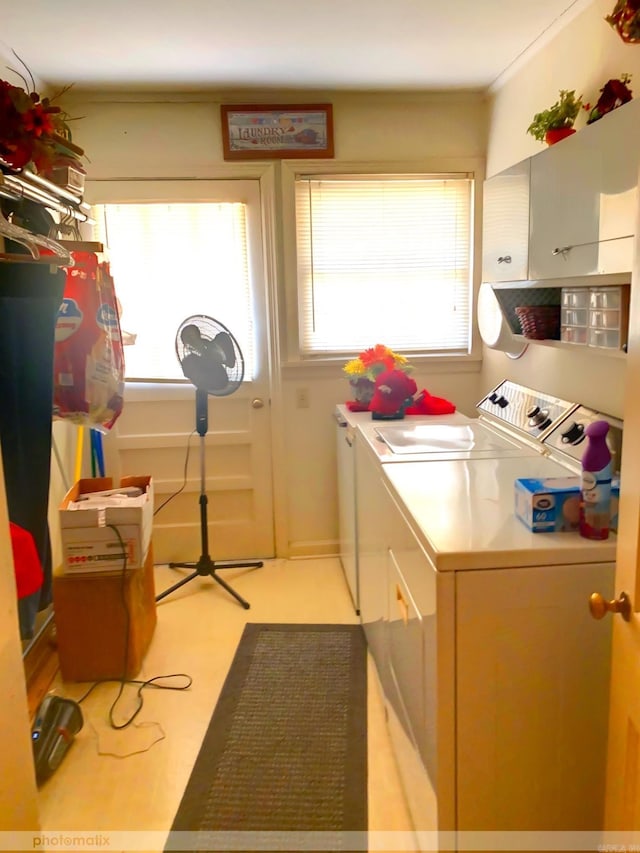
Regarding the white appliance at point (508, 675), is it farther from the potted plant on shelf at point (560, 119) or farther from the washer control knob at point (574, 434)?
the potted plant on shelf at point (560, 119)

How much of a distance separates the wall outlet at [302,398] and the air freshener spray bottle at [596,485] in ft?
7.22

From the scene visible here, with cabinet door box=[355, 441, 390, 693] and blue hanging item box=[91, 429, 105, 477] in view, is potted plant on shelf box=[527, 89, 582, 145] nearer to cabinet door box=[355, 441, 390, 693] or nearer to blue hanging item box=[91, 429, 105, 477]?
cabinet door box=[355, 441, 390, 693]

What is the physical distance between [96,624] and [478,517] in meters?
1.65

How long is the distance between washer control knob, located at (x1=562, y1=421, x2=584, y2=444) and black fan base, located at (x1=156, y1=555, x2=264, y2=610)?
1.77 m

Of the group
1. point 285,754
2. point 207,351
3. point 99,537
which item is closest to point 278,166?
point 207,351

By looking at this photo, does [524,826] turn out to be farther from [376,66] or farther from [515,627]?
[376,66]

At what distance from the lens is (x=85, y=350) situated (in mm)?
2354

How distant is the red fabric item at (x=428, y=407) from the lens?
3.08 m

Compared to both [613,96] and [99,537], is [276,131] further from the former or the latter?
[99,537]

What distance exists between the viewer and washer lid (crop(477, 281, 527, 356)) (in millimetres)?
2584

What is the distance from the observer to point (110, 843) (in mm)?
1804

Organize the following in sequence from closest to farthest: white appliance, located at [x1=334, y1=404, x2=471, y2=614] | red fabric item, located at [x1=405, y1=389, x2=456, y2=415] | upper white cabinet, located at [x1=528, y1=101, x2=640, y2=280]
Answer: upper white cabinet, located at [x1=528, y1=101, x2=640, y2=280] → white appliance, located at [x1=334, y1=404, x2=471, y2=614] → red fabric item, located at [x1=405, y1=389, x2=456, y2=415]

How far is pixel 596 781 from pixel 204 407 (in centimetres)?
229

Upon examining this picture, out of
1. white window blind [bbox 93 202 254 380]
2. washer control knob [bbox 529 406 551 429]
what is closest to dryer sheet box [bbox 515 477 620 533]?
washer control knob [bbox 529 406 551 429]
